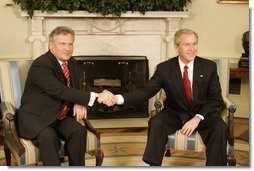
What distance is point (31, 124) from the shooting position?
2.29 m

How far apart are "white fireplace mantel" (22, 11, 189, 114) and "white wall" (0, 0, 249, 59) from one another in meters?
0.15

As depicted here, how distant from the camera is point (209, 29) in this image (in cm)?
425

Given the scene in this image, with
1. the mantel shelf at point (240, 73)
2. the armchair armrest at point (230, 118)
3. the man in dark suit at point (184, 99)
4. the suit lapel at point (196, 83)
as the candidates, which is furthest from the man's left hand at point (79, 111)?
the mantel shelf at point (240, 73)

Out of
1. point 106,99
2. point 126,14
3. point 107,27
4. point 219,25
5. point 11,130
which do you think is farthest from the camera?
point 219,25

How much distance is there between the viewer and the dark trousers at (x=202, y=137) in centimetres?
237

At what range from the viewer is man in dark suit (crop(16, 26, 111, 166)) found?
7.54 ft

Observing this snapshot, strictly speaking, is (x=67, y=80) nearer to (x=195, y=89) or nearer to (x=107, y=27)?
(x=195, y=89)

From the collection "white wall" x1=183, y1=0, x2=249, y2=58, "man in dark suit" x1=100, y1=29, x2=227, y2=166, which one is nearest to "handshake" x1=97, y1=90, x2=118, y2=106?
"man in dark suit" x1=100, y1=29, x2=227, y2=166

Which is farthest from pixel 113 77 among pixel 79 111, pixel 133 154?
pixel 79 111

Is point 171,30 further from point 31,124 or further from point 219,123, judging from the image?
point 31,124

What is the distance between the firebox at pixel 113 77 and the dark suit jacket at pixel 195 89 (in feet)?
4.85

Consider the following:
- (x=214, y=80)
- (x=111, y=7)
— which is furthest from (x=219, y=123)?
(x=111, y=7)

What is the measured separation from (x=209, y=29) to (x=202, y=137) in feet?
6.86

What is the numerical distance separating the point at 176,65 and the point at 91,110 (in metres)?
1.72
